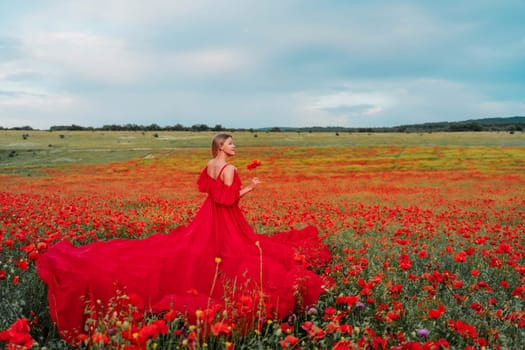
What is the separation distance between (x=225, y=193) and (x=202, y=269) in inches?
51.3

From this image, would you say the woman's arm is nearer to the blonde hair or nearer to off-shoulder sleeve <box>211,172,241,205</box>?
off-shoulder sleeve <box>211,172,241,205</box>

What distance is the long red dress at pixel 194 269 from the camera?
4.06 meters

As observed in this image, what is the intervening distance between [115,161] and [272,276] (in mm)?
43283

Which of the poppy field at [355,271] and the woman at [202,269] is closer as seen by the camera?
the poppy field at [355,271]

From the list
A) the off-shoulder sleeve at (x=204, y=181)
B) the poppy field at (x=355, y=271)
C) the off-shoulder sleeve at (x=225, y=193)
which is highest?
the off-shoulder sleeve at (x=204, y=181)

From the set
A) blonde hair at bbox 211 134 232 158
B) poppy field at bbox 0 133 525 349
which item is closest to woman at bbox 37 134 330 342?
blonde hair at bbox 211 134 232 158

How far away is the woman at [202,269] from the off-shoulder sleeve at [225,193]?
14 mm

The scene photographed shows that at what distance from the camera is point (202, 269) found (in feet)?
17.5

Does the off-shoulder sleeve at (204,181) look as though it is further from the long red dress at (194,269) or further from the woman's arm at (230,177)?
the woman's arm at (230,177)

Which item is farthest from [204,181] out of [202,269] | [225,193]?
[202,269]

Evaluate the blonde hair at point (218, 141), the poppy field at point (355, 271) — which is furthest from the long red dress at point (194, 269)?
the blonde hair at point (218, 141)

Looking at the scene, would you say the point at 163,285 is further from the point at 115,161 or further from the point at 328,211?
the point at 115,161

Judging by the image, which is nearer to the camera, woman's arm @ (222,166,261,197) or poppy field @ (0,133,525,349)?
poppy field @ (0,133,525,349)

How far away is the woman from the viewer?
158 inches
